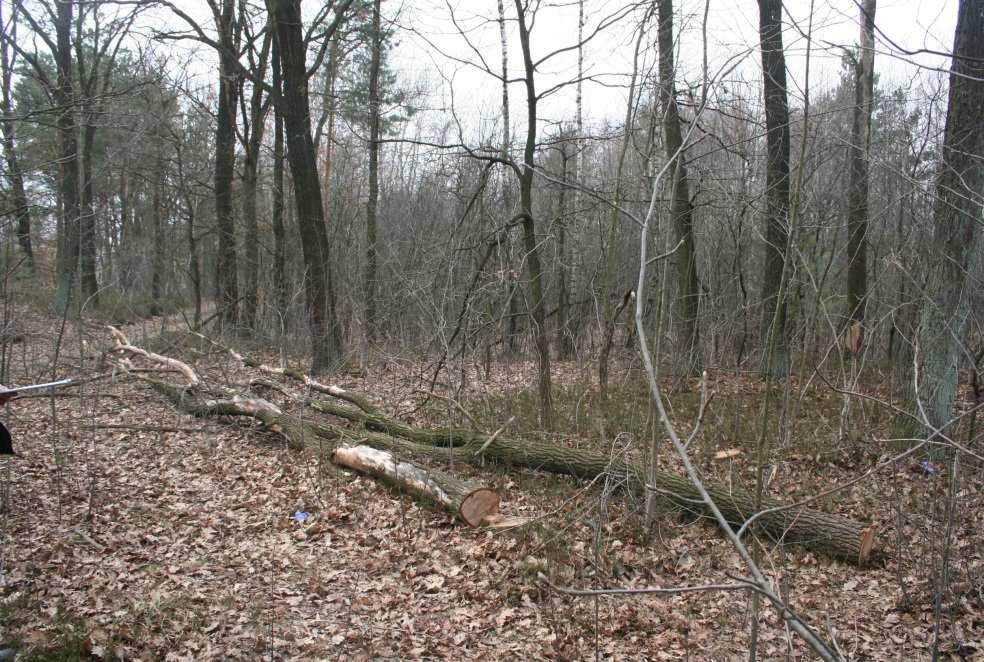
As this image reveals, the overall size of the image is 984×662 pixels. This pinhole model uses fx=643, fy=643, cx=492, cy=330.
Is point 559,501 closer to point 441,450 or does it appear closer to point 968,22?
point 441,450

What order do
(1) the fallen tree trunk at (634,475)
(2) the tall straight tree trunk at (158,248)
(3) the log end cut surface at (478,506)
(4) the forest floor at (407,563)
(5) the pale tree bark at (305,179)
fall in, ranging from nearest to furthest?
(4) the forest floor at (407,563) → (1) the fallen tree trunk at (634,475) → (3) the log end cut surface at (478,506) → (5) the pale tree bark at (305,179) → (2) the tall straight tree trunk at (158,248)

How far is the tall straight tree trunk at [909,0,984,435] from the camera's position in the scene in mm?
6133

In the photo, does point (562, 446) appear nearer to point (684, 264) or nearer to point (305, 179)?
point (684, 264)

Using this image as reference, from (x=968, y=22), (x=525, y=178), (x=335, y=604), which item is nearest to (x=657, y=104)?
(x=525, y=178)

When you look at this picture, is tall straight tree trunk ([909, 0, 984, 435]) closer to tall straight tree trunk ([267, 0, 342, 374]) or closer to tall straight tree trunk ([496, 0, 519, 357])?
tall straight tree trunk ([496, 0, 519, 357])

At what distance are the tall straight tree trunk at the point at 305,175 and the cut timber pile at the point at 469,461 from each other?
7.59ft

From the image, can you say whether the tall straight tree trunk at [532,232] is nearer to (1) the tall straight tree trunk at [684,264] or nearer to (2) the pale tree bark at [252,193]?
(1) the tall straight tree trunk at [684,264]

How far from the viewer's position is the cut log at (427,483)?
5.43 meters

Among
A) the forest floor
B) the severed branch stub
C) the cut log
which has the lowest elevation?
the forest floor

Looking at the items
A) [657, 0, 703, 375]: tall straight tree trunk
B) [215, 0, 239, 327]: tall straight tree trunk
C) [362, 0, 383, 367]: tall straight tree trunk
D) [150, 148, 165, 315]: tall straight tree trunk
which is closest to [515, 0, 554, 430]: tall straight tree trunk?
[657, 0, 703, 375]: tall straight tree trunk

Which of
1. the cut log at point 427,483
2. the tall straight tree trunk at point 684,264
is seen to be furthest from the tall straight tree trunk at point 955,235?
the cut log at point 427,483

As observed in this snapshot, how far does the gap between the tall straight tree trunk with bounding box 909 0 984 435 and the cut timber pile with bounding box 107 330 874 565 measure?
74.4 inches

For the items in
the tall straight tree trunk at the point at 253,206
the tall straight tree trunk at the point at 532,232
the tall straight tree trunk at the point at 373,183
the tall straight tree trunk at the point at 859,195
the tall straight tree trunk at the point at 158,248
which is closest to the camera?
the tall straight tree trunk at the point at 532,232

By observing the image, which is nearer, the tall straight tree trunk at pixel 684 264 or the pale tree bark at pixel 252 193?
the tall straight tree trunk at pixel 684 264
